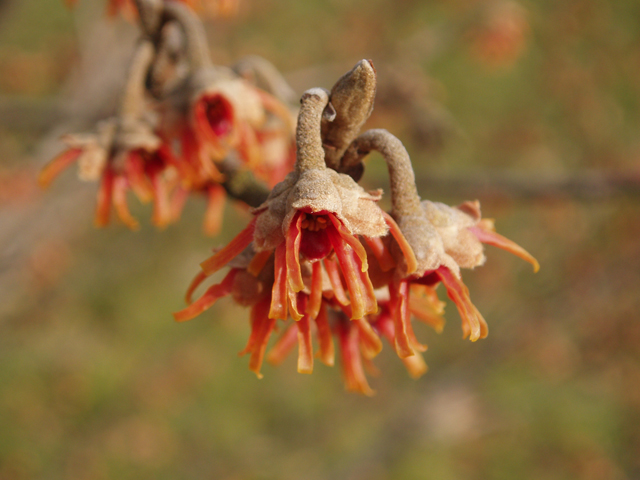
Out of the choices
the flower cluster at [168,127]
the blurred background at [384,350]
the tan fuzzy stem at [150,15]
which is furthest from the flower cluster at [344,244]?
the blurred background at [384,350]

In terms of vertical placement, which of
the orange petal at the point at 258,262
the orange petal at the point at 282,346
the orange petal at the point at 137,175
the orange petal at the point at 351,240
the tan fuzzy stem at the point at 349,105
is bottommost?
the orange petal at the point at 282,346

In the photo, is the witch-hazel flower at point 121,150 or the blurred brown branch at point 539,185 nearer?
the witch-hazel flower at point 121,150

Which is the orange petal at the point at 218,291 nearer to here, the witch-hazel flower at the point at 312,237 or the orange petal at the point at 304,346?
the witch-hazel flower at the point at 312,237

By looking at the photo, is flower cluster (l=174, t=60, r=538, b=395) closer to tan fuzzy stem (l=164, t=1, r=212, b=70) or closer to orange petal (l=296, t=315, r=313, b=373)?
orange petal (l=296, t=315, r=313, b=373)

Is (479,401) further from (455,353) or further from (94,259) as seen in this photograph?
Answer: (94,259)

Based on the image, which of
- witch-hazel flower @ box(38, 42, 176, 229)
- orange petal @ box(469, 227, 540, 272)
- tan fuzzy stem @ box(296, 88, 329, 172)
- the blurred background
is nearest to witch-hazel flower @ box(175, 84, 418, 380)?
tan fuzzy stem @ box(296, 88, 329, 172)

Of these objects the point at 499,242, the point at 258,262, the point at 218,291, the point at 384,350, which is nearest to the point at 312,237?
the point at 258,262

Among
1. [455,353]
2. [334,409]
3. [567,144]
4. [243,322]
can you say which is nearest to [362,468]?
[334,409]

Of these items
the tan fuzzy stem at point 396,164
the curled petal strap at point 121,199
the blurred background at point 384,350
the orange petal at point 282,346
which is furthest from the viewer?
the blurred background at point 384,350

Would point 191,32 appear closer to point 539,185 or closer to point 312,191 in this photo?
point 312,191
